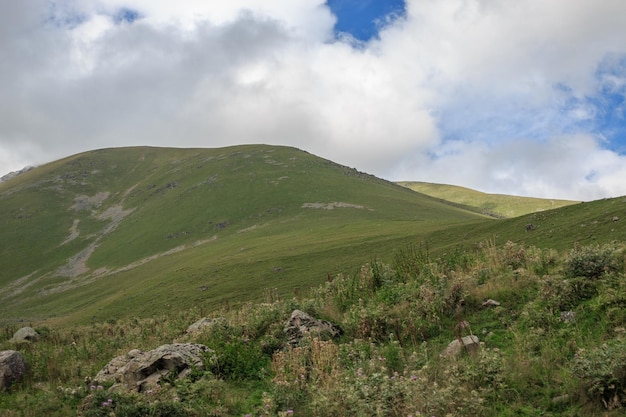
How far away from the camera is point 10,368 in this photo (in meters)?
11.6

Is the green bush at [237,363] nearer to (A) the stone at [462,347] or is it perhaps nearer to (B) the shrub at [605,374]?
(A) the stone at [462,347]

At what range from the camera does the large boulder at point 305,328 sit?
1152 cm

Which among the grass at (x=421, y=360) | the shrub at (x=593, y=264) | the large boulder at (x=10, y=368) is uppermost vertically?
the shrub at (x=593, y=264)

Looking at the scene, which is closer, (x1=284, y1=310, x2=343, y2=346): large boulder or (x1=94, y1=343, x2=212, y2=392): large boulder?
(x1=94, y1=343, x2=212, y2=392): large boulder

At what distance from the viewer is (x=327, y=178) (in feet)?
414

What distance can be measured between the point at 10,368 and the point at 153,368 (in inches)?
186

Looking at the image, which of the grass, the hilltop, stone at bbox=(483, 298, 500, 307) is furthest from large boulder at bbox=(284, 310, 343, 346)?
stone at bbox=(483, 298, 500, 307)

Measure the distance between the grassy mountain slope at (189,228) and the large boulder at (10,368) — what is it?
90.6ft

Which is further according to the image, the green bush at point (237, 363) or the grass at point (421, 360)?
the green bush at point (237, 363)

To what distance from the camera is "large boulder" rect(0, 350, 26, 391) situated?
37.1ft

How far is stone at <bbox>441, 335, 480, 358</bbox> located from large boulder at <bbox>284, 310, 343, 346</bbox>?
3.60 m

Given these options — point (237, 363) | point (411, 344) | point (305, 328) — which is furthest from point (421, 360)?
point (237, 363)

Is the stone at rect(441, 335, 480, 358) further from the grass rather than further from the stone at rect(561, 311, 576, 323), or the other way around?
the stone at rect(561, 311, 576, 323)

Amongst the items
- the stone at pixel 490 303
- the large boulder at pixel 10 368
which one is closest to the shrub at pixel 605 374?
the stone at pixel 490 303
